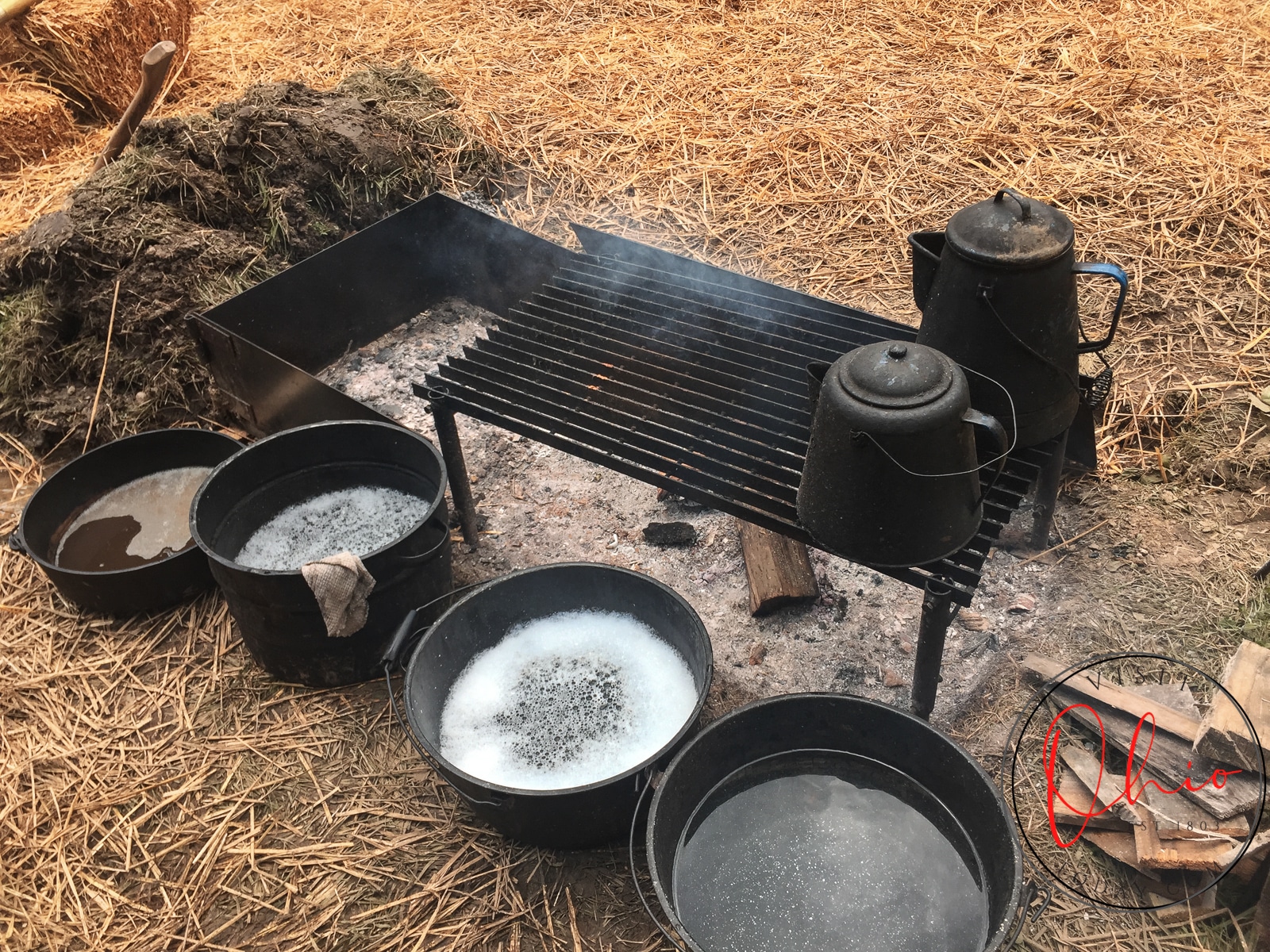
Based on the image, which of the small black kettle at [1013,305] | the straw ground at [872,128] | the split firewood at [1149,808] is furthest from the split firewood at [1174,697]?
the straw ground at [872,128]

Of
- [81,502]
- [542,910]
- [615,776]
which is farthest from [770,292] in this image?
[81,502]

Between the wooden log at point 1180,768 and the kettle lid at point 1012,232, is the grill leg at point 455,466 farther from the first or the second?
the wooden log at point 1180,768

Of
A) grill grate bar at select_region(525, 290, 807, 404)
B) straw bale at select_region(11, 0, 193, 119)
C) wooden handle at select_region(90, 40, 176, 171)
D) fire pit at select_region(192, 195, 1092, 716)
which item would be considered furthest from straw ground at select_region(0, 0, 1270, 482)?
grill grate bar at select_region(525, 290, 807, 404)

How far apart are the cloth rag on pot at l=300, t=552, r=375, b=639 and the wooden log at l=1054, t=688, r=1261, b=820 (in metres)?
2.49

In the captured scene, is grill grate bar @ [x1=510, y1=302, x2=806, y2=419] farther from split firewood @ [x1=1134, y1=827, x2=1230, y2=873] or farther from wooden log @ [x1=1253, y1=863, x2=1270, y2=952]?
wooden log @ [x1=1253, y1=863, x2=1270, y2=952]

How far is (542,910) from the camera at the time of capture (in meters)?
2.72

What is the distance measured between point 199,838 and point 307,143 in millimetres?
3960

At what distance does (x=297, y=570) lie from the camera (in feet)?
10.1

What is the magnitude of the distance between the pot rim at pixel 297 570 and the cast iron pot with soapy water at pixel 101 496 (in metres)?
0.37

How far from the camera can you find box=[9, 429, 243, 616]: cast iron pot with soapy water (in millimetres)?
3627

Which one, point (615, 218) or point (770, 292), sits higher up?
point (770, 292)

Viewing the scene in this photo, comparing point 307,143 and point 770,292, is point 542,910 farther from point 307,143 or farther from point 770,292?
→ point 307,143

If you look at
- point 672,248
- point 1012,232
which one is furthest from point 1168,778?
point 672,248

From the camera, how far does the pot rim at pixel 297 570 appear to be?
3.08 metres
